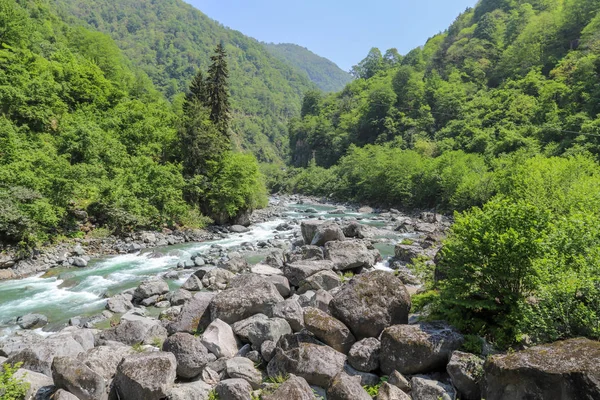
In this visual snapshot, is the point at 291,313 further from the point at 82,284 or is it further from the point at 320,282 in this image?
the point at 82,284

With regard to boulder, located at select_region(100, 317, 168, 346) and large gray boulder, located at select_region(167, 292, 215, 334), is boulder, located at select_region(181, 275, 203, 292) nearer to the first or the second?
boulder, located at select_region(100, 317, 168, 346)

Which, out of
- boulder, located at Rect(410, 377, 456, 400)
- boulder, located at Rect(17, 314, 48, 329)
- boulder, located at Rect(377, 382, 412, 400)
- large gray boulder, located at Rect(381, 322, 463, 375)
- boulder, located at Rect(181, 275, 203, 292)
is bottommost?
boulder, located at Rect(17, 314, 48, 329)

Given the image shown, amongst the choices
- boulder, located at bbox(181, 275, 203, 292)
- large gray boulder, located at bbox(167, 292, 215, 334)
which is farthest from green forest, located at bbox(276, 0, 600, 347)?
boulder, located at bbox(181, 275, 203, 292)

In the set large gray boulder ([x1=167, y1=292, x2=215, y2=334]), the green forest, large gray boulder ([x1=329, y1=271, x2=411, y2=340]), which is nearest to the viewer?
the green forest

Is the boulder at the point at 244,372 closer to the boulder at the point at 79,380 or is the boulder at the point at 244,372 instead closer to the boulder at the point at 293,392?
the boulder at the point at 293,392

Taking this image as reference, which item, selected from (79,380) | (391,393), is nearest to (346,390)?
(391,393)

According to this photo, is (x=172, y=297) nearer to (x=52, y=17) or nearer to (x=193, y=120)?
(x=193, y=120)

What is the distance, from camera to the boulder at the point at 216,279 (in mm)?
17047

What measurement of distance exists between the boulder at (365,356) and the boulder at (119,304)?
10.8 meters

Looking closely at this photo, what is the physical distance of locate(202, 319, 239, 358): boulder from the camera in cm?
896

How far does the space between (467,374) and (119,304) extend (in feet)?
45.3

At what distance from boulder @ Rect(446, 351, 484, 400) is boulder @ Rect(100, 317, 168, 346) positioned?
27.8 ft

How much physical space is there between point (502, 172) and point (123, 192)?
4004cm

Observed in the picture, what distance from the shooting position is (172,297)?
15.3m
